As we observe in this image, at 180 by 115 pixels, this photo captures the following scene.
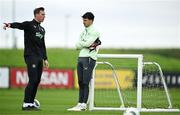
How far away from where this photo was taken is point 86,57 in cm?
1561

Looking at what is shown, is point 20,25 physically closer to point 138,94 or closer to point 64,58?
point 138,94

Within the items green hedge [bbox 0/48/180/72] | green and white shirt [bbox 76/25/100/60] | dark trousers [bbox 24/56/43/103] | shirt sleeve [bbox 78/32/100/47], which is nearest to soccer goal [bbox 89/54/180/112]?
green and white shirt [bbox 76/25/100/60]

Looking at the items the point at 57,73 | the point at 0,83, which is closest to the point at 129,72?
the point at 57,73

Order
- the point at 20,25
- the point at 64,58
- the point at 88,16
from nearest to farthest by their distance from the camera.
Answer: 1. the point at 20,25
2. the point at 88,16
3. the point at 64,58

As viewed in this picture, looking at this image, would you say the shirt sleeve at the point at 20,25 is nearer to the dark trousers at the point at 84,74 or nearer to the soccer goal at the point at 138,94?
the dark trousers at the point at 84,74

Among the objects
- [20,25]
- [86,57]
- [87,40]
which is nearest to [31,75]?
[20,25]

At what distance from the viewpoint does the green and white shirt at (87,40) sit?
50.9ft

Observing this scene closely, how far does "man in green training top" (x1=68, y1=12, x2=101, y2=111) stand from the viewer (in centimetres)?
1554

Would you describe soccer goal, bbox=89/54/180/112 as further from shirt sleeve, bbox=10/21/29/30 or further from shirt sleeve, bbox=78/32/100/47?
shirt sleeve, bbox=10/21/29/30

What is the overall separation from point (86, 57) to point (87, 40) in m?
0.37

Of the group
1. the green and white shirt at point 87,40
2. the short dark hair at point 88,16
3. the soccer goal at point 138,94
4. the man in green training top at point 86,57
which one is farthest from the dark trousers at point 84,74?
the short dark hair at point 88,16

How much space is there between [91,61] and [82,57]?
0.21m

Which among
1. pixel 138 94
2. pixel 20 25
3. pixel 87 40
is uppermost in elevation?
pixel 20 25

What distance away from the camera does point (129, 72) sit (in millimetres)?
33688
